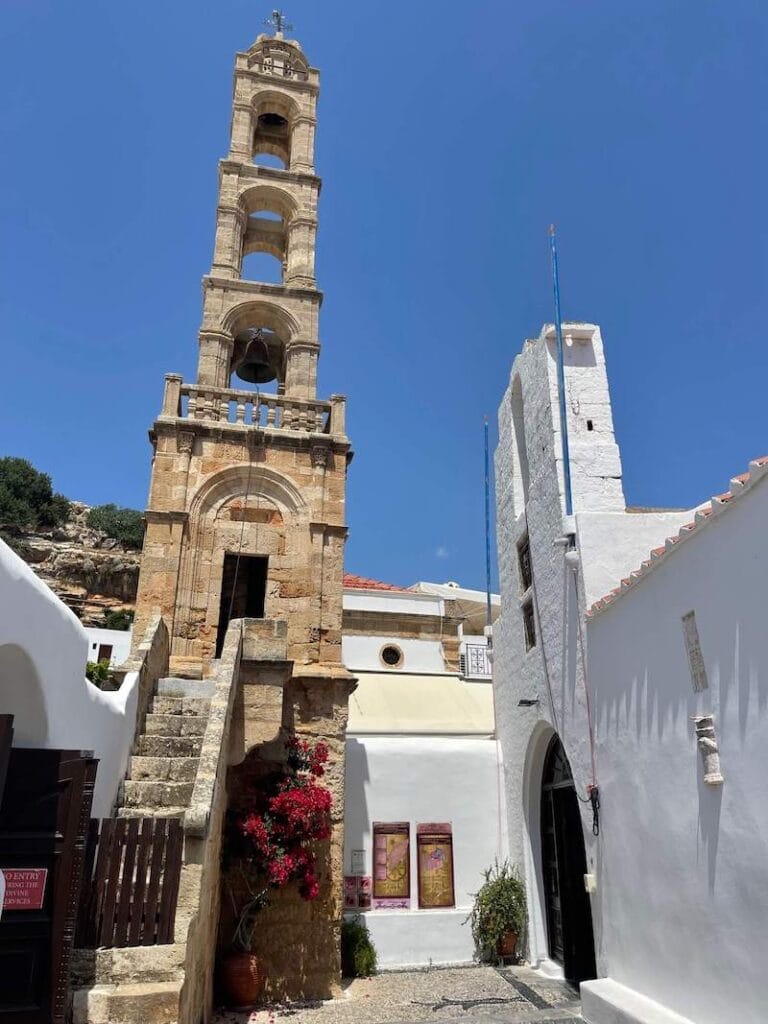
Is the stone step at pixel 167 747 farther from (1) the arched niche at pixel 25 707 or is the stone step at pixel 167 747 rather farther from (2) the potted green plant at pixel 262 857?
(1) the arched niche at pixel 25 707

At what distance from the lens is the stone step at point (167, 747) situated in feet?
25.2

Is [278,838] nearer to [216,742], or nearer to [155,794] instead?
[155,794]

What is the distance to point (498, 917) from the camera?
32.3 feet

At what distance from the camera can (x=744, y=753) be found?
206 inches

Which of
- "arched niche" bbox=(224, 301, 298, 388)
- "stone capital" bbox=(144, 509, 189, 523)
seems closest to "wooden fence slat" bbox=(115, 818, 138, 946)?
"stone capital" bbox=(144, 509, 189, 523)

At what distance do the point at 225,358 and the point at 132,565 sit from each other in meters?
18.9

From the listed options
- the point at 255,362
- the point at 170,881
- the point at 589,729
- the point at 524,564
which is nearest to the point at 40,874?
the point at 170,881

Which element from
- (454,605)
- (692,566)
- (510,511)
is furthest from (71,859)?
(454,605)

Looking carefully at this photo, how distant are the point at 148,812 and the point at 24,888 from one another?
2.17 m

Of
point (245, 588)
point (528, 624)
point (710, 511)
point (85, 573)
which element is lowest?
point (710, 511)

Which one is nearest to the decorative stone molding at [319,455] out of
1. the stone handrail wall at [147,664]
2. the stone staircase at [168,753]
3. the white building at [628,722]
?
the white building at [628,722]

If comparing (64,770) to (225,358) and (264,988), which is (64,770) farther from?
(225,358)

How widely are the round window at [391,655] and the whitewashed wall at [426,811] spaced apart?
20.5 feet

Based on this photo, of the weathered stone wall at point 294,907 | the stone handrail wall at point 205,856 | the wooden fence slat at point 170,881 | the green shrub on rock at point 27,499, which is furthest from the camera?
the green shrub on rock at point 27,499
